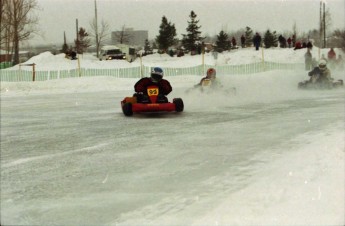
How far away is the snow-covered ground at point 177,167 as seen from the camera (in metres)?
4.02

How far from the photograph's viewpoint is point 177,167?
5.59 metres

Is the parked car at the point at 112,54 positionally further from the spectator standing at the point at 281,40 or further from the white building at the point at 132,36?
the white building at the point at 132,36

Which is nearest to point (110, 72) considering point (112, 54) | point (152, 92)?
point (112, 54)

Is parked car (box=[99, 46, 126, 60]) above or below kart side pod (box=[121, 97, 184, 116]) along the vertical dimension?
above

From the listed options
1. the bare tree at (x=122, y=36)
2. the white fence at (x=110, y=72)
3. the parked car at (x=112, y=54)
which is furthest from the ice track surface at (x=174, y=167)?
→ the bare tree at (x=122, y=36)

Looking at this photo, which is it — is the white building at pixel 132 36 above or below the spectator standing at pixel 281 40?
above

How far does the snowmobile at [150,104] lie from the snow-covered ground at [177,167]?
0.57 feet

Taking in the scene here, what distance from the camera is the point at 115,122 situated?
9.77 m

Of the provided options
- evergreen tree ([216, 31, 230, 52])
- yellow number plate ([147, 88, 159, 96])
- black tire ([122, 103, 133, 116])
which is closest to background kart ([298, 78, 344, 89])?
yellow number plate ([147, 88, 159, 96])

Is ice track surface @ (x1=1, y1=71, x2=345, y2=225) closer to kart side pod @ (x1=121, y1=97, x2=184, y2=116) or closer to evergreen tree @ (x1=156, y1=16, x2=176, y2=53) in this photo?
kart side pod @ (x1=121, y1=97, x2=184, y2=116)

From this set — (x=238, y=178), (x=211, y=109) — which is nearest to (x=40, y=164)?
(x=238, y=178)

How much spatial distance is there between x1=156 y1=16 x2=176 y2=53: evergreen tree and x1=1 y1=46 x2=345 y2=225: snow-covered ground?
45145 mm

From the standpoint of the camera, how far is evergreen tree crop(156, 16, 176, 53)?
5581cm

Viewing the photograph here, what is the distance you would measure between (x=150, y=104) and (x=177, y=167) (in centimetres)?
499
